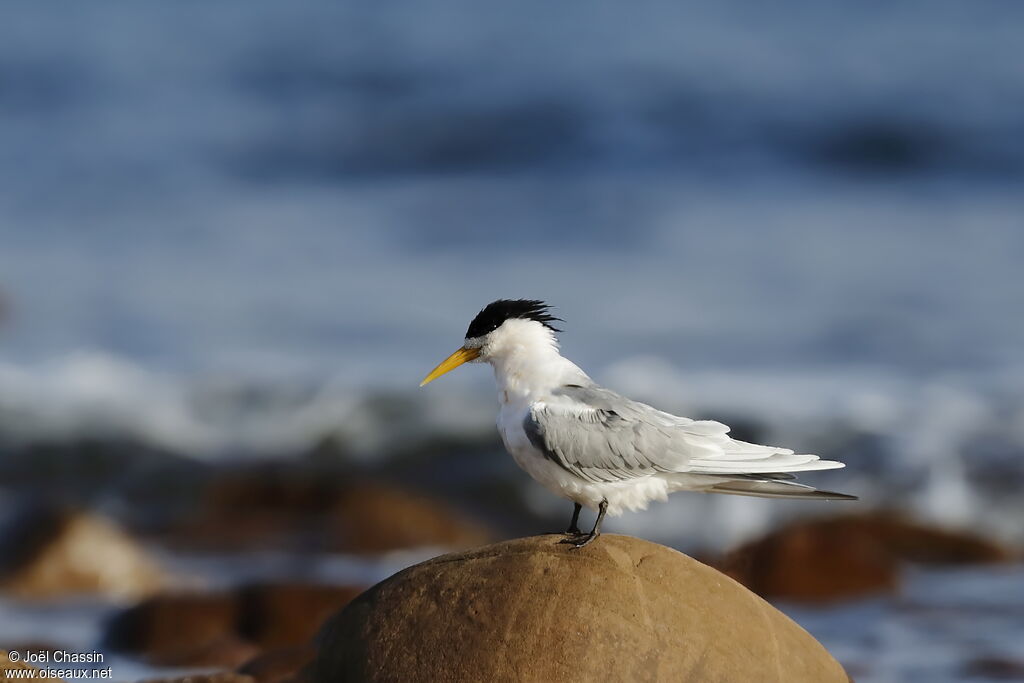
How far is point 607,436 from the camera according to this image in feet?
18.8

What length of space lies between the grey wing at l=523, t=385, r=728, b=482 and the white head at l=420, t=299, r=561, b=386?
11.0 inches

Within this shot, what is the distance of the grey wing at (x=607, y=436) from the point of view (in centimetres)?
568

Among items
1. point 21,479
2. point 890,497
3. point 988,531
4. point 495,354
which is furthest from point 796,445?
point 495,354

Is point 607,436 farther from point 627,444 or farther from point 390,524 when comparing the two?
point 390,524

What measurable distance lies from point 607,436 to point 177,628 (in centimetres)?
462

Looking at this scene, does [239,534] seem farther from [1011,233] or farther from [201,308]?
[1011,233]

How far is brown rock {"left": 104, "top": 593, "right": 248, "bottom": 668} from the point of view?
8.92m

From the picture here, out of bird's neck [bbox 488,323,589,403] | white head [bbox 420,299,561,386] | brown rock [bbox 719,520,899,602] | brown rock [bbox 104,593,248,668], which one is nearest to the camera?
bird's neck [bbox 488,323,589,403]

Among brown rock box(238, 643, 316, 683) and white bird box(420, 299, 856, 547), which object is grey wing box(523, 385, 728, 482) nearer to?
white bird box(420, 299, 856, 547)

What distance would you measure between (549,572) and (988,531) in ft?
26.8

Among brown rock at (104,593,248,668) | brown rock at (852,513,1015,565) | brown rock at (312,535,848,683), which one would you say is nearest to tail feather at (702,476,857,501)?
brown rock at (312,535,848,683)

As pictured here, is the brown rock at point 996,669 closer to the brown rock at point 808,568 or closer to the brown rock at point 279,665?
the brown rock at point 808,568

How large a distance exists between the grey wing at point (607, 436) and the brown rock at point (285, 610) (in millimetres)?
4067

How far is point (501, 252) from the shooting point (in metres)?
22.7
